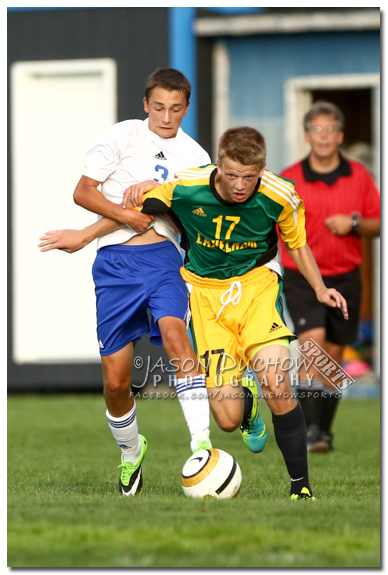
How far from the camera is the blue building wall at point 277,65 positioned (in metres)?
15.2

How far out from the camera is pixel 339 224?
32.4 feet

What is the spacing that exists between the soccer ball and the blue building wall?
9878mm

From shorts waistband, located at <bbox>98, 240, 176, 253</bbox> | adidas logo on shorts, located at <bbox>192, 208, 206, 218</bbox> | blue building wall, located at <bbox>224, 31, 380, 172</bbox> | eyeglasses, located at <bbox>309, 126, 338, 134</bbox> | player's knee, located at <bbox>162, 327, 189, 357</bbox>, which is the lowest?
player's knee, located at <bbox>162, 327, 189, 357</bbox>

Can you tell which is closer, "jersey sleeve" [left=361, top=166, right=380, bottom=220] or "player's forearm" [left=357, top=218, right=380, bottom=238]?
"player's forearm" [left=357, top=218, right=380, bottom=238]

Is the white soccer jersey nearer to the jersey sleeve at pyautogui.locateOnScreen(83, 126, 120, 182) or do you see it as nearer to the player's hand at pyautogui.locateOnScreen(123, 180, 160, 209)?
the jersey sleeve at pyautogui.locateOnScreen(83, 126, 120, 182)

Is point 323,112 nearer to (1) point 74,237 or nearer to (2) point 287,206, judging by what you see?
(2) point 287,206

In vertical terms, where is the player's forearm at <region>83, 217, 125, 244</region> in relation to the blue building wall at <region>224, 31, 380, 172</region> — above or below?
below

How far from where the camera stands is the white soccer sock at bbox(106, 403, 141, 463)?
717 centimetres

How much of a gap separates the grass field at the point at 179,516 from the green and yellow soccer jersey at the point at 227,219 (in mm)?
1451

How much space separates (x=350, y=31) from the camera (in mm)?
15203

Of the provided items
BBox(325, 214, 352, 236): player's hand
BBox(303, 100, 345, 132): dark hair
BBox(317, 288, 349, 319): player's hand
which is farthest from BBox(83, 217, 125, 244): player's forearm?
BBox(303, 100, 345, 132): dark hair

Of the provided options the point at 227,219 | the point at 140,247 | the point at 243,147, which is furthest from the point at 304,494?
the point at 243,147

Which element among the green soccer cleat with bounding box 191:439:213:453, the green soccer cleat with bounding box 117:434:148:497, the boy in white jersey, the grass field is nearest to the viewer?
the grass field

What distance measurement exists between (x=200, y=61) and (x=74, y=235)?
8.95 meters
